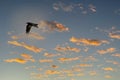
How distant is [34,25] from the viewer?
25469 mm

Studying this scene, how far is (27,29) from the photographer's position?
2472 cm

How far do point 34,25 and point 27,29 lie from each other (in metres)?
1.33
